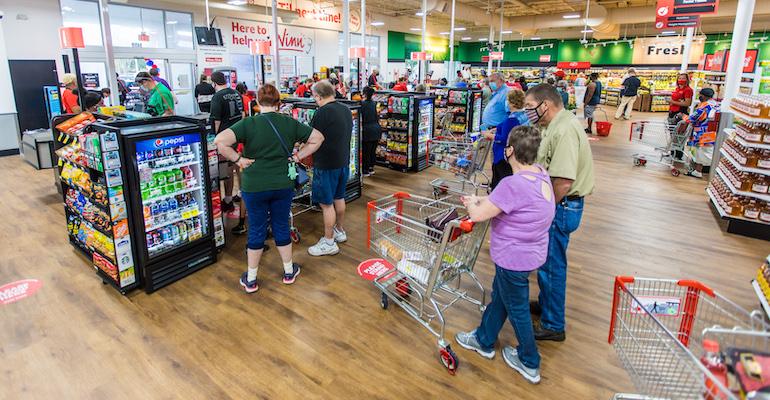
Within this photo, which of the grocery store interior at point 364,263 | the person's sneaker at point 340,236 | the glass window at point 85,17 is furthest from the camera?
the glass window at point 85,17

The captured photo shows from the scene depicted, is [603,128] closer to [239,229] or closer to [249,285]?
[239,229]

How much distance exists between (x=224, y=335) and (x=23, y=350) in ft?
4.42

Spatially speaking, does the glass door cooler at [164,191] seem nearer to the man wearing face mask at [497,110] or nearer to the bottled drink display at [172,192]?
the bottled drink display at [172,192]

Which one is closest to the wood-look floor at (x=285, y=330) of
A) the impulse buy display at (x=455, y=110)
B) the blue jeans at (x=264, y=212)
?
the blue jeans at (x=264, y=212)

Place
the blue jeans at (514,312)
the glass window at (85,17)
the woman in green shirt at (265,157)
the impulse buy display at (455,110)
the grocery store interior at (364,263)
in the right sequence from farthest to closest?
the glass window at (85,17)
the impulse buy display at (455,110)
the woman in green shirt at (265,157)
the blue jeans at (514,312)
the grocery store interior at (364,263)

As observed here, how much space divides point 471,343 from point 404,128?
5467mm

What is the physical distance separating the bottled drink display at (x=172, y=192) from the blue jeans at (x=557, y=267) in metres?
3.07

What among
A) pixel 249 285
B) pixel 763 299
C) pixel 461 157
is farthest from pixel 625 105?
pixel 249 285

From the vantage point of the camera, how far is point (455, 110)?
10227 millimetres

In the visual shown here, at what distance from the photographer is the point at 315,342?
127 inches

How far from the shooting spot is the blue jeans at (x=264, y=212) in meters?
3.61

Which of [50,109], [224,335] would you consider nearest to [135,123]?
[224,335]

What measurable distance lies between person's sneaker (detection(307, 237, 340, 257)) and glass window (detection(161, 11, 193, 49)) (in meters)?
12.7

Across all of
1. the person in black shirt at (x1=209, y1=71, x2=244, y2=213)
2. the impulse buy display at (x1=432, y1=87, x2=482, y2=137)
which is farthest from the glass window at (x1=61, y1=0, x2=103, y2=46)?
the impulse buy display at (x1=432, y1=87, x2=482, y2=137)
